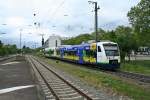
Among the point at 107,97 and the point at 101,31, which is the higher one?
the point at 101,31

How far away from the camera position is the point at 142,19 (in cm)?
6253

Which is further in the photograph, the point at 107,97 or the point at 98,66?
the point at 98,66

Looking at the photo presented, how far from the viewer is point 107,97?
16.9m

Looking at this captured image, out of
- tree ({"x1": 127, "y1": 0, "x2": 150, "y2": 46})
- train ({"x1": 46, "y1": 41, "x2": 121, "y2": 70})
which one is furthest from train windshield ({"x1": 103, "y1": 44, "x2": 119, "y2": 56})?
tree ({"x1": 127, "y1": 0, "x2": 150, "y2": 46})

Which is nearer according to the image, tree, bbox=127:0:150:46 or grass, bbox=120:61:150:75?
grass, bbox=120:61:150:75

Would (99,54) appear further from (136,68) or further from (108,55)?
(136,68)

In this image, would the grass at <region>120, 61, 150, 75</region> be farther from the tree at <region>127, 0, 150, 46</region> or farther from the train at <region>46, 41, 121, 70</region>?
the tree at <region>127, 0, 150, 46</region>

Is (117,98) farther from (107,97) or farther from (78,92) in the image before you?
(78,92)

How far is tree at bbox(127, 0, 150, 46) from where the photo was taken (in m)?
62.0

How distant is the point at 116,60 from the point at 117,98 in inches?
987

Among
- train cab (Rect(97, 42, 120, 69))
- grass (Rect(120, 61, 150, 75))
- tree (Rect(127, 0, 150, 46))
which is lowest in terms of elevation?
grass (Rect(120, 61, 150, 75))

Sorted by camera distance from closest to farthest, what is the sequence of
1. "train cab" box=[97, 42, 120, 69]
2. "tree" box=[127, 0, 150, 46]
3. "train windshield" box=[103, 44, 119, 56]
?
"train cab" box=[97, 42, 120, 69]
"train windshield" box=[103, 44, 119, 56]
"tree" box=[127, 0, 150, 46]

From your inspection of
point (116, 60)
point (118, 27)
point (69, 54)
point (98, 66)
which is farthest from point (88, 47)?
point (118, 27)

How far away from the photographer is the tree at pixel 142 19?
62.0 metres
